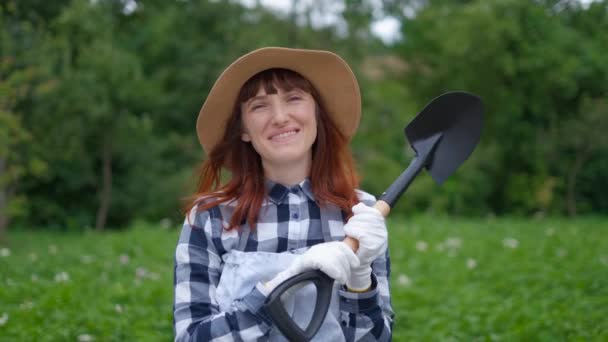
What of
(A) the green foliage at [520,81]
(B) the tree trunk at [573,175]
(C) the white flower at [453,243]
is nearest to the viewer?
(C) the white flower at [453,243]

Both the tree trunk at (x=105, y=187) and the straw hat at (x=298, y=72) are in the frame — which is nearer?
the straw hat at (x=298, y=72)

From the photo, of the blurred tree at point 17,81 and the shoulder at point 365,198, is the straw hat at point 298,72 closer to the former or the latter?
the shoulder at point 365,198

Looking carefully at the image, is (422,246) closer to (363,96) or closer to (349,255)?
(349,255)

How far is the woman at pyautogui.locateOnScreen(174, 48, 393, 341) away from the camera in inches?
60.7

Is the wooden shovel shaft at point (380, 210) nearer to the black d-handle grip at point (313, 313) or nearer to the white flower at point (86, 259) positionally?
the black d-handle grip at point (313, 313)

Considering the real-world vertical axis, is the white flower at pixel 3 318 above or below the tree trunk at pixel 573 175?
above

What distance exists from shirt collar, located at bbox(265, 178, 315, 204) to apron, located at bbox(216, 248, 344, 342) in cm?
21

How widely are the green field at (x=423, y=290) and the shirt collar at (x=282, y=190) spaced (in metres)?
1.50

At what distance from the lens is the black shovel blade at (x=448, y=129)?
Answer: 204 cm

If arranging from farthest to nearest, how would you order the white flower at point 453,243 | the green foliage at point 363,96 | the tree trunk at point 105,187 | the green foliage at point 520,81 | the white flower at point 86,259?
the green foliage at point 520,81, the tree trunk at point 105,187, the green foliage at point 363,96, the white flower at point 453,243, the white flower at point 86,259

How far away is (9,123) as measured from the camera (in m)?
6.30

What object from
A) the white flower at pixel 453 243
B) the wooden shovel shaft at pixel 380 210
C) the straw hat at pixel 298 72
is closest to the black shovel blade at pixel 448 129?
the straw hat at pixel 298 72

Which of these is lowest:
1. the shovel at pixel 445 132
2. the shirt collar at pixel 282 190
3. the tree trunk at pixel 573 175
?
the tree trunk at pixel 573 175

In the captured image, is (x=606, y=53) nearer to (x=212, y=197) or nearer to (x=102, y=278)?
(x=102, y=278)
